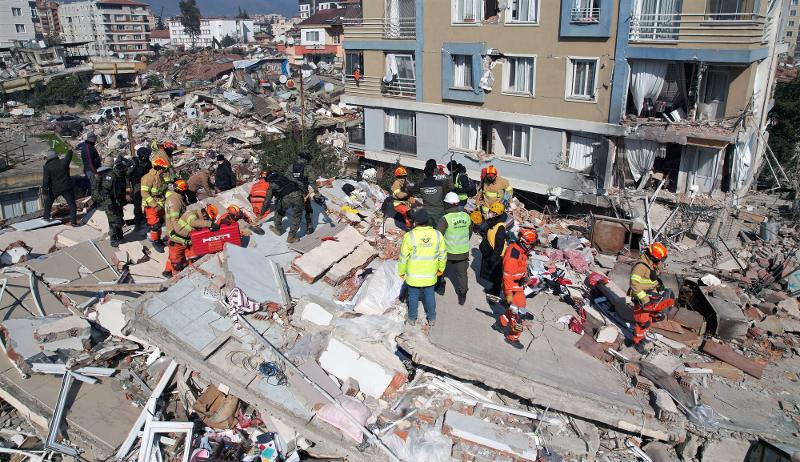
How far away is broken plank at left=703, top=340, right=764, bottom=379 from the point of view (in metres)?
7.91

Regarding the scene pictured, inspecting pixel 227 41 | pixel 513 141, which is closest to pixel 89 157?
pixel 513 141

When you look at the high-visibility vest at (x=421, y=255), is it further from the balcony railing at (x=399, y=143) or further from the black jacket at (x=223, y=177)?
the balcony railing at (x=399, y=143)

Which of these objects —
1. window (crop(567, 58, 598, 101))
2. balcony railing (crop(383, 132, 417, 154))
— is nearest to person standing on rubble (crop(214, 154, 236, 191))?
balcony railing (crop(383, 132, 417, 154))

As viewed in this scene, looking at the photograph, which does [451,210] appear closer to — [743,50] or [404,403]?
[404,403]

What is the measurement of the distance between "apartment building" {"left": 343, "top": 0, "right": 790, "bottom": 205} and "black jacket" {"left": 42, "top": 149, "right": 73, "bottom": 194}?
1302cm

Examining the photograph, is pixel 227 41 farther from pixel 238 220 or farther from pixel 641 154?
pixel 238 220

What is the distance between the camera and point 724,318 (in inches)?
340

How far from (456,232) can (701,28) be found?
11439 millimetres

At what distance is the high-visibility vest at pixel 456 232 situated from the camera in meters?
8.22

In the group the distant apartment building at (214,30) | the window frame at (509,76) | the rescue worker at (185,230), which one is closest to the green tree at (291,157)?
the window frame at (509,76)

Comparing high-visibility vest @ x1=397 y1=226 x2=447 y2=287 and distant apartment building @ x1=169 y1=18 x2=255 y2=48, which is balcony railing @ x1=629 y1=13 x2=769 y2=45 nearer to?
high-visibility vest @ x1=397 y1=226 x2=447 y2=287

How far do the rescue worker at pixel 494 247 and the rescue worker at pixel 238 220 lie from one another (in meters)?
4.36

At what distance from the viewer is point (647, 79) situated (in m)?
16.8

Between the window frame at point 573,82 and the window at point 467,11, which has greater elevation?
the window at point 467,11
